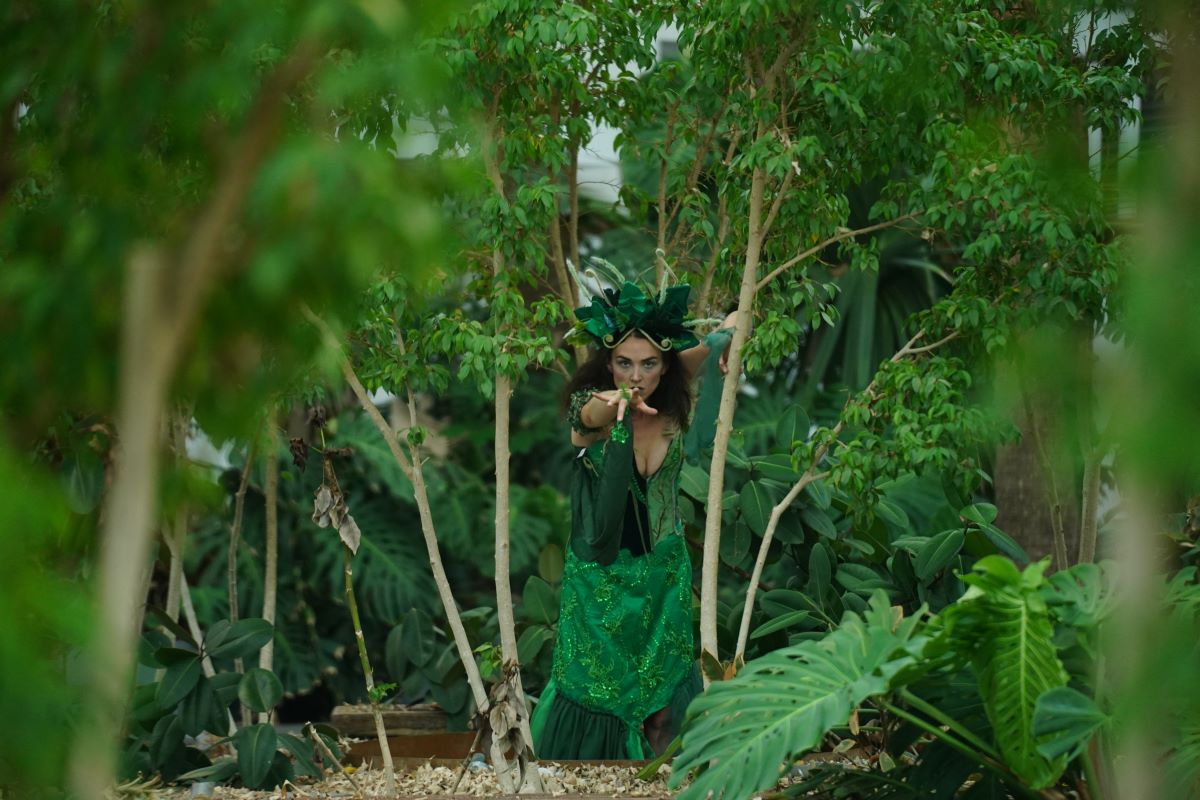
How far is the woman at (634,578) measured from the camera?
472 cm

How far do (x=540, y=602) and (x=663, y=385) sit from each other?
1352mm

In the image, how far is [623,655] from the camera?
15.7 ft

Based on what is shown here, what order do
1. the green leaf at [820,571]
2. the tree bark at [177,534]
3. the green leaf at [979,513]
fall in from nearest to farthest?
the tree bark at [177,534]
the green leaf at [979,513]
the green leaf at [820,571]

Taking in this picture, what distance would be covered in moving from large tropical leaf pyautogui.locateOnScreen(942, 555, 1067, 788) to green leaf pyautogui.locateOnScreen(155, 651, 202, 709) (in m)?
2.79

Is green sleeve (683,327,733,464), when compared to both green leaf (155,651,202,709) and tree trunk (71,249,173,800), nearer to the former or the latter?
green leaf (155,651,202,709)

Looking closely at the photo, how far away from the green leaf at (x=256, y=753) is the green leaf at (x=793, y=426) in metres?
2.23

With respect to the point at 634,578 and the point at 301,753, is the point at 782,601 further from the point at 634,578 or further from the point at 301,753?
the point at 301,753

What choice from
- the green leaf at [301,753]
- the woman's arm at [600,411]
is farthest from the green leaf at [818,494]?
the green leaf at [301,753]

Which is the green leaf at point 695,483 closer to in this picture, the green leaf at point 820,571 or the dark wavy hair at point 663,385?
the green leaf at point 820,571

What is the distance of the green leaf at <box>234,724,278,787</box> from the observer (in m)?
4.71

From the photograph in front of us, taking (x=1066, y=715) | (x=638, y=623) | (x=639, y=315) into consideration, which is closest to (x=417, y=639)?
(x=638, y=623)

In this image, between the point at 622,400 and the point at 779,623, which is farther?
the point at 779,623

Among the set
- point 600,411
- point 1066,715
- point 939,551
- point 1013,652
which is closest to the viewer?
point 1066,715

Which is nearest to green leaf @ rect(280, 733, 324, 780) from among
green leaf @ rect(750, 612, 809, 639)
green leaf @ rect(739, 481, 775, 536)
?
green leaf @ rect(750, 612, 809, 639)
